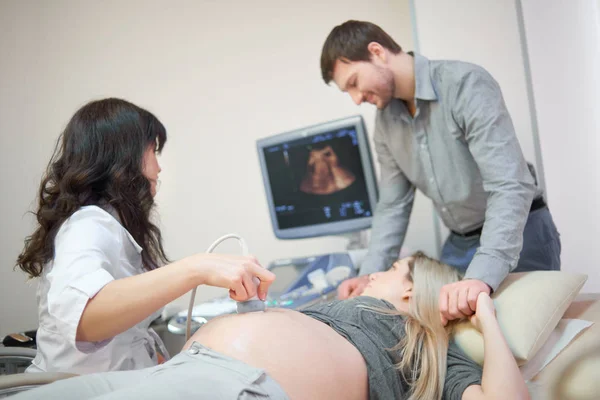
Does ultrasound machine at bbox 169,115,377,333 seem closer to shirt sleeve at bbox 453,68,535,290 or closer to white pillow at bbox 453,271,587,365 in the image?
shirt sleeve at bbox 453,68,535,290

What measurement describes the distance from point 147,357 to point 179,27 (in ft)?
7.04

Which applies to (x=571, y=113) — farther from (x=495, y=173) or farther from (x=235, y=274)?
(x=235, y=274)

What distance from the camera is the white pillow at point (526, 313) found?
1407 mm

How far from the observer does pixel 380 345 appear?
1422mm

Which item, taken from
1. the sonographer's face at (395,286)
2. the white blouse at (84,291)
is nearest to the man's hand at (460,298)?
the sonographer's face at (395,286)

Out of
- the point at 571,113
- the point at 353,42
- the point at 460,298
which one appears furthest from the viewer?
the point at 571,113

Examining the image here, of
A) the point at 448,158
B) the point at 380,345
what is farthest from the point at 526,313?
Result: the point at 448,158

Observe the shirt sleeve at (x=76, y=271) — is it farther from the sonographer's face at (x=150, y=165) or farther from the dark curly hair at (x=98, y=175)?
the sonographer's face at (x=150, y=165)

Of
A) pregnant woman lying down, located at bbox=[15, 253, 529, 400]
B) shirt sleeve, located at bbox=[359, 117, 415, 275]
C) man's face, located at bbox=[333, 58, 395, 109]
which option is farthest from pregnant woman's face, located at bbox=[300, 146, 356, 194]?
pregnant woman lying down, located at bbox=[15, 253, 529, 400]

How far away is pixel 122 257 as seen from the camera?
1.45 m

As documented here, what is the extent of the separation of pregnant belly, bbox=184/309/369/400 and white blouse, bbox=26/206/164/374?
28 cm

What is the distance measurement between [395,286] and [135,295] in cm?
80

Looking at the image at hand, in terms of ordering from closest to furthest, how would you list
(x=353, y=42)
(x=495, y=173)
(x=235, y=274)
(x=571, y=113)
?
(x=235, y=274)
(x=495, y=173)
(x=353, y=42)
(x=571, y=113)

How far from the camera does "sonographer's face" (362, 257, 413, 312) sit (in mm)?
1652
